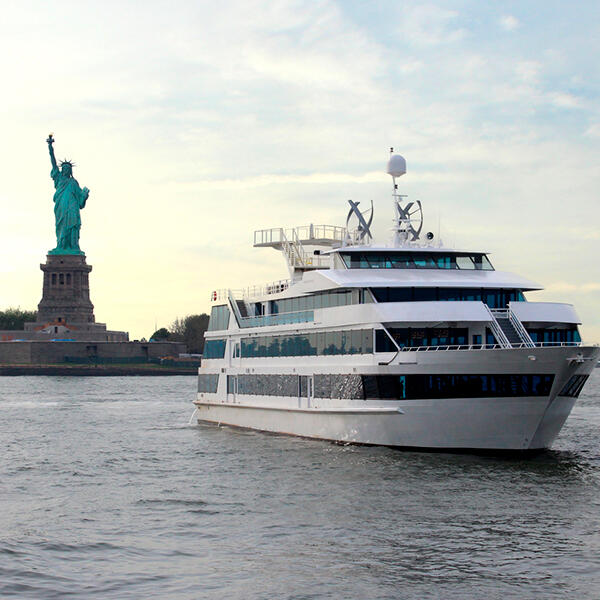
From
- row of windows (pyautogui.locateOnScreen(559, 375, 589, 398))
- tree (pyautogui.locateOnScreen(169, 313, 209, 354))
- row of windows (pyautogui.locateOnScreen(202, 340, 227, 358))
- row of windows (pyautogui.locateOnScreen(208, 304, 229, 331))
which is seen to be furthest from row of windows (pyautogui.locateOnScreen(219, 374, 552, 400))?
tree (pyautogui.locateOnScreen(169, 313, 209, 354))

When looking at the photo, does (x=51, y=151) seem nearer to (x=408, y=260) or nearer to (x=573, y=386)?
(x=408, y=260)

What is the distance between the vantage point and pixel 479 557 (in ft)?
65.4

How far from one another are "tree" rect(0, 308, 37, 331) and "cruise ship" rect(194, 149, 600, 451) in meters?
130

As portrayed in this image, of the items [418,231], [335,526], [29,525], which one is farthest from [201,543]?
[418,231]

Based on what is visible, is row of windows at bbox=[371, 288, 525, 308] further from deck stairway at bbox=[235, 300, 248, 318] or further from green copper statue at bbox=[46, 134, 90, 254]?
green copper statue at bbox=[46, 134, 90, 254]

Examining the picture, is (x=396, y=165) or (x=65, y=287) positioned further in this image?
(x=65, y=287)

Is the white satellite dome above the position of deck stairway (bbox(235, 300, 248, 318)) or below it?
above

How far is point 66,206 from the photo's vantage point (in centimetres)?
12612

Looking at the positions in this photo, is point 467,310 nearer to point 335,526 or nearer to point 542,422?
point 542,422

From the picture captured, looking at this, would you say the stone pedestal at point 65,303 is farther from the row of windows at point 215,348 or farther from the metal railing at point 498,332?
the metal railing at point 498,332

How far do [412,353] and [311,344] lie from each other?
6900 millimetres

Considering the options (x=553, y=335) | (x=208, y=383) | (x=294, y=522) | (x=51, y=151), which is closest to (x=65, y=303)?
(x=51, y=151)

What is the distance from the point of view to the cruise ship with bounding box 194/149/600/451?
30.6 meters

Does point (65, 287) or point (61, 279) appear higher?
point (61, 279)
